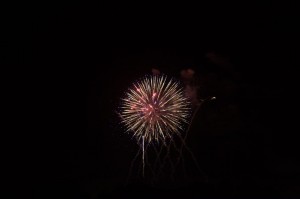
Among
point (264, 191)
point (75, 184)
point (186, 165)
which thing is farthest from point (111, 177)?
point (264, 191)

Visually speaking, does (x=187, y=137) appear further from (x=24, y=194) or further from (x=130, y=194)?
(x=24, y=194)

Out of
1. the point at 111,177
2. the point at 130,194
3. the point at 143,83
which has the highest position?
the point at 143,83

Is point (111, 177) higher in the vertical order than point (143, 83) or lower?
lower

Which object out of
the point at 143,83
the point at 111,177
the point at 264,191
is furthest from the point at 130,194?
Result: the point at 264,191

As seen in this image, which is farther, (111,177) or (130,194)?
(111,177)

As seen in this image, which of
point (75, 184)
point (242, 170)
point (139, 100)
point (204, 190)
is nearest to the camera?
point (139, 100)

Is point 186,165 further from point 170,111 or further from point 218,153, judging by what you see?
point 170,111

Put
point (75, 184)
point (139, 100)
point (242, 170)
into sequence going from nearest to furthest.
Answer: point (139, 100) → point (75, 184) → point (242, 170)

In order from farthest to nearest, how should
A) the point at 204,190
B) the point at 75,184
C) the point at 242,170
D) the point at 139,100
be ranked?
the point at 242,170 < the point at 75,184 < the point at 204,190 < the point at 139,100

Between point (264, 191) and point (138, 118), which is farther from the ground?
point (138, 118)
